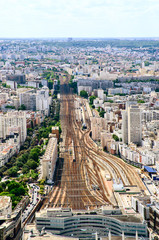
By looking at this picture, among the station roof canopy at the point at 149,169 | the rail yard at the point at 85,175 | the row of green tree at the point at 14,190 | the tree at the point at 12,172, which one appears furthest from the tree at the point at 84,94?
the row of green tree at the point at 14,190

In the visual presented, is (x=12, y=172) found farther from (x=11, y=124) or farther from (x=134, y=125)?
(x=134, y=125)

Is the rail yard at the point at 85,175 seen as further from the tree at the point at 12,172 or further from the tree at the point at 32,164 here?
the tree at the point at 12,172

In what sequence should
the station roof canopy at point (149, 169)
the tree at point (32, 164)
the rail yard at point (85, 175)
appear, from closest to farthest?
the rail yard at point (85, 175)
the station roof canopy at point (149, 169)
the tree at point (32, 164)

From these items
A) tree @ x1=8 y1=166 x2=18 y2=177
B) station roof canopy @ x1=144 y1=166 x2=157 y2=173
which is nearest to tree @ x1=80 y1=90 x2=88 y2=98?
station roof canopy @ x1=144 y1=166 x2=157 y2=173

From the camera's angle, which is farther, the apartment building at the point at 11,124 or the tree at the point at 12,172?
the apartment building at the point at 11,124

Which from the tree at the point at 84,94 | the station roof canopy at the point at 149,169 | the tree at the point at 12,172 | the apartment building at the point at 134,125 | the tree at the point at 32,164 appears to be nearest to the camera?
the tree at the point at 12,172

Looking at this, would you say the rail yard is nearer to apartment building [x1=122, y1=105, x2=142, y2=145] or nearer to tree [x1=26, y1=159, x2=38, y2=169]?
tree [x1=26, y1=159, x2=38, y2=169]

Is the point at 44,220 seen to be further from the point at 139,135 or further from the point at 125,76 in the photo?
the point at 125,76

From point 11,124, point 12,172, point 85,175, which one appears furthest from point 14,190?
point 11,124

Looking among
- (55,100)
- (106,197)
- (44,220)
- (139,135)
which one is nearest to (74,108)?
(55,100)
